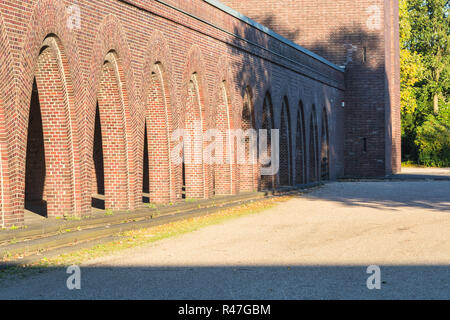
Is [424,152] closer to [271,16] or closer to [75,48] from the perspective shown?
[271,16]

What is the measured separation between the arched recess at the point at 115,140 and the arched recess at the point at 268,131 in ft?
41.2

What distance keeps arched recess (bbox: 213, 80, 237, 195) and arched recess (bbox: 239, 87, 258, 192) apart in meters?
2.00

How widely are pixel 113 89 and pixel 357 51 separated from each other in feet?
95.6

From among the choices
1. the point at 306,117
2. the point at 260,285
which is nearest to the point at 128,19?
the point at 260,285

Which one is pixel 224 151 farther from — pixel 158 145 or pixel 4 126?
pixel 4 126

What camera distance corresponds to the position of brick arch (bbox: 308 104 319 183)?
3797cm

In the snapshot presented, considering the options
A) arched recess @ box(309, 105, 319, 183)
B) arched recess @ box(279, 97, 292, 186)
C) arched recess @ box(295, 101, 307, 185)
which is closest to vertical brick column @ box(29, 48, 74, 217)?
arched recess @ box(279, 97, 292, 186)

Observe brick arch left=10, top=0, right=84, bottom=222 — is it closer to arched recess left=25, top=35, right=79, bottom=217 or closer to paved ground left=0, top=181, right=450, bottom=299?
arched recess left=25, top=35, right=79, bottom=217

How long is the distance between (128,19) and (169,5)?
246 cm

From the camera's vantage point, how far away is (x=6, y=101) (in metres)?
13.0

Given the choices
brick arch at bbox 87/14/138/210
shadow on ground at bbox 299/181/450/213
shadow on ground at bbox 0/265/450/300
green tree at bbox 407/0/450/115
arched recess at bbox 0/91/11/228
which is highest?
green tree at bbox 407/0/450/115

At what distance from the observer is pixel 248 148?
28.2 meters

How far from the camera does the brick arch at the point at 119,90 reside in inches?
642

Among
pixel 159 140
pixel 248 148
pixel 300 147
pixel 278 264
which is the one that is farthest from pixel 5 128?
pixel 300 147
